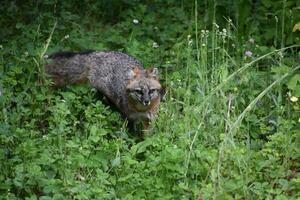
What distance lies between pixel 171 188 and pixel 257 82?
232cm

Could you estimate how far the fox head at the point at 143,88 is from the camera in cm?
788

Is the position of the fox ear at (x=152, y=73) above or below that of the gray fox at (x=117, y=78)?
above

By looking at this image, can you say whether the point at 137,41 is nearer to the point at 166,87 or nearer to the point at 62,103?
the point at 166,87

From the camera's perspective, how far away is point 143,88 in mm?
7895

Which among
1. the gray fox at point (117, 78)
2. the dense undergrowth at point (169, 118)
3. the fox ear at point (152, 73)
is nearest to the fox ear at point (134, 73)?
the gray fox at point (117, 78)

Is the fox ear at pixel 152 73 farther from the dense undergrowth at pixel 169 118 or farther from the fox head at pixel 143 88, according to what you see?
the dense undergrowth at pixel 169 118

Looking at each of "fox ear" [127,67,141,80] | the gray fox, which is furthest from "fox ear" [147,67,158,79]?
"fox ear" [127,67,141,80]

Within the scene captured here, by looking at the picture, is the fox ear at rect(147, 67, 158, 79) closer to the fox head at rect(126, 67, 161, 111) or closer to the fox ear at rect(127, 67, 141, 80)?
the fox head at rect(126, 67, 161, 111)

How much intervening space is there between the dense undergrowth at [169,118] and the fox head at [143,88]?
152mm

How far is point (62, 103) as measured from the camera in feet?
23.1

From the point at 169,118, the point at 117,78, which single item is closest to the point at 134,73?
the point at 117,78

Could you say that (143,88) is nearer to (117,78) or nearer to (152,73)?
(152,73)

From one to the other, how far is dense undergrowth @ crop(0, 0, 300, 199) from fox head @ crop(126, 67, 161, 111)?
152 millimetres

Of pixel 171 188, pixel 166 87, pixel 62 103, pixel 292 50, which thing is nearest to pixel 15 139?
pixel 62 103
